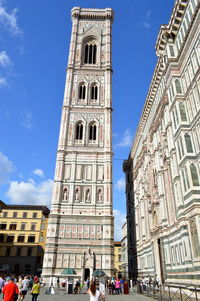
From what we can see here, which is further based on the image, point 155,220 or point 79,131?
point 79,131

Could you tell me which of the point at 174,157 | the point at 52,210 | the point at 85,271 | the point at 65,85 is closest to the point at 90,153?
the point at 52,210

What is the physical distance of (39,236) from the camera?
48.4 m

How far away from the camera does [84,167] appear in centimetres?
3359

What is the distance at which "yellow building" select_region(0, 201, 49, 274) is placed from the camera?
4634 centimetres

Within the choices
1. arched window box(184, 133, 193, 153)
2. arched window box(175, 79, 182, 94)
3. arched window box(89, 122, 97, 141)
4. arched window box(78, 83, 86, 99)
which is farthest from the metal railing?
arched window box(78, 83, 86, 99)

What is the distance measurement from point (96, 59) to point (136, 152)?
1890 centimetres

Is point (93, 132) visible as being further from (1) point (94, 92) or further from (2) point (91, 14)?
(2) point (91, 14)

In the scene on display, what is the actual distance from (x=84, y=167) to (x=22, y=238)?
81.1 feet

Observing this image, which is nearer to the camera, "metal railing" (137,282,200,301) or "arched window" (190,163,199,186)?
"metal railing" (137,282,200,301)

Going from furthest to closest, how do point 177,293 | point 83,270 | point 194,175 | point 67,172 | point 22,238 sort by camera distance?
point 22,238 < point 67,172 < point 83,270 < point 177,293 < point 194,175

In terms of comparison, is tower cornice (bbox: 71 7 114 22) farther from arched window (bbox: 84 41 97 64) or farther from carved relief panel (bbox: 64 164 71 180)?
carved relief panel (bbox: 64 164 71 180)

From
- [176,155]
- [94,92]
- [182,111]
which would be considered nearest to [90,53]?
[94,92]

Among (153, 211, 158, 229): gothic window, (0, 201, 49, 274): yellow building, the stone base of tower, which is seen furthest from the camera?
(0, 201, 49, 274): yellow building

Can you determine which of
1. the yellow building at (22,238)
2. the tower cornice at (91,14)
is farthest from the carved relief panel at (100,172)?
the tower cornice at (91,14)
